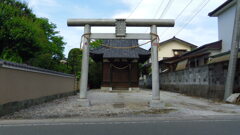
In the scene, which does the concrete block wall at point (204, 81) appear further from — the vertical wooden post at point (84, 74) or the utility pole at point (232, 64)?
the vertical wooden post at point (84, 74)

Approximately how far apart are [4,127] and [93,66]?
790 inches

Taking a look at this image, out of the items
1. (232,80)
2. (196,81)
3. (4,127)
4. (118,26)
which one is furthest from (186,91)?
(4,127)

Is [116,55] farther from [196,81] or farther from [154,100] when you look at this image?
[154,100]

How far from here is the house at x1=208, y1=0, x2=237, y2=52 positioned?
16.5m

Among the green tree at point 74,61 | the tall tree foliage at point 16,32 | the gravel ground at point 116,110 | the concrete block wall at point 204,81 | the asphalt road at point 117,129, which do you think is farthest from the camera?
the green tree at point 74,61

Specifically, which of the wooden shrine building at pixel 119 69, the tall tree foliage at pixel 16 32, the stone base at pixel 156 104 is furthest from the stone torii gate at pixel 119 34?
the wooden shrine building at pixel 119 69

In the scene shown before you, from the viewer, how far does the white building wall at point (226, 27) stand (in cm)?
1666

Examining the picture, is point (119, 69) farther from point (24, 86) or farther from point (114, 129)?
point (114, 129)

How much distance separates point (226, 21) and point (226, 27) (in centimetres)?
52

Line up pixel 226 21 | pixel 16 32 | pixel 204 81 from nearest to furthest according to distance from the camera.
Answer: pixel 16 32 → pixel 204 81 → pixel 226 21

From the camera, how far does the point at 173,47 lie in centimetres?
3462

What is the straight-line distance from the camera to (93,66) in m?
25.4

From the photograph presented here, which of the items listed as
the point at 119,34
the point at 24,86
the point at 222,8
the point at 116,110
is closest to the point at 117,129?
the point at 116,110

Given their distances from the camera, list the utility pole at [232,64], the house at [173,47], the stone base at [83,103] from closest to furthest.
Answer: the stone base at [83,103] → the utility pole at [232,64] → the house at [173,47]
